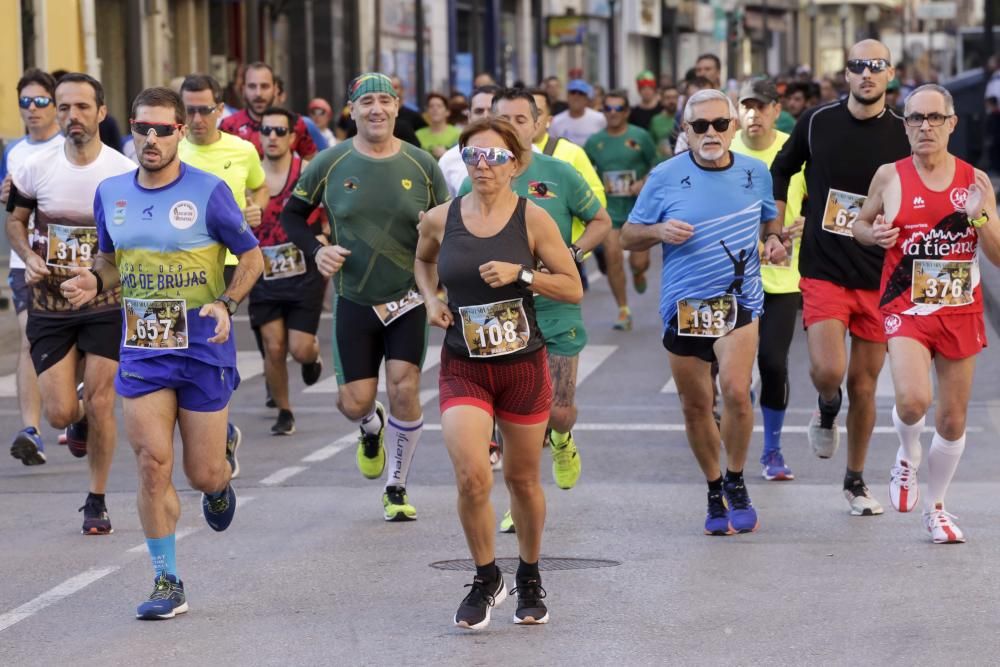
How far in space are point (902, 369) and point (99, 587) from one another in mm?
3242

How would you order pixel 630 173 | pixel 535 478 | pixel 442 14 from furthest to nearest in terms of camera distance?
pixel 442 14 < pixel 630 173 < pixel 535 478

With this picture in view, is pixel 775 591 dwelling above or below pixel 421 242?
below

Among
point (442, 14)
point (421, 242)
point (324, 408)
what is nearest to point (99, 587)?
point (421, 242)

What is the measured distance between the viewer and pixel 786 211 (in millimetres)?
10688

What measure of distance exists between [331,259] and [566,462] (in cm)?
137

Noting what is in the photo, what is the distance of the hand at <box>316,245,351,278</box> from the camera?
29.9ft

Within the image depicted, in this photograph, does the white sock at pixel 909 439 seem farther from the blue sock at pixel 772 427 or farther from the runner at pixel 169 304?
the runner at pixel 169 304

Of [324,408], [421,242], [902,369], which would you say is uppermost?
[421,242]

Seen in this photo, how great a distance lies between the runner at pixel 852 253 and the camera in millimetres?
9500

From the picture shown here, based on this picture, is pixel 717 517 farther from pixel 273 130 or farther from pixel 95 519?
pixel 273 130

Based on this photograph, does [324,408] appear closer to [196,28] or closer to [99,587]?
[99,587]

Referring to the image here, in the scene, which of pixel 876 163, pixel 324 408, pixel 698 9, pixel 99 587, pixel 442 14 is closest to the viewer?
pixel 99 587

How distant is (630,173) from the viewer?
1889 centimetres

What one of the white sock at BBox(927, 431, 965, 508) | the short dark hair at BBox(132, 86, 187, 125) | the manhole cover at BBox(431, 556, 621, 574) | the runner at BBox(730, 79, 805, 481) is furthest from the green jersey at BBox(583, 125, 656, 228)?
the short dark hair at BBox(132, 86, 187, 125)
